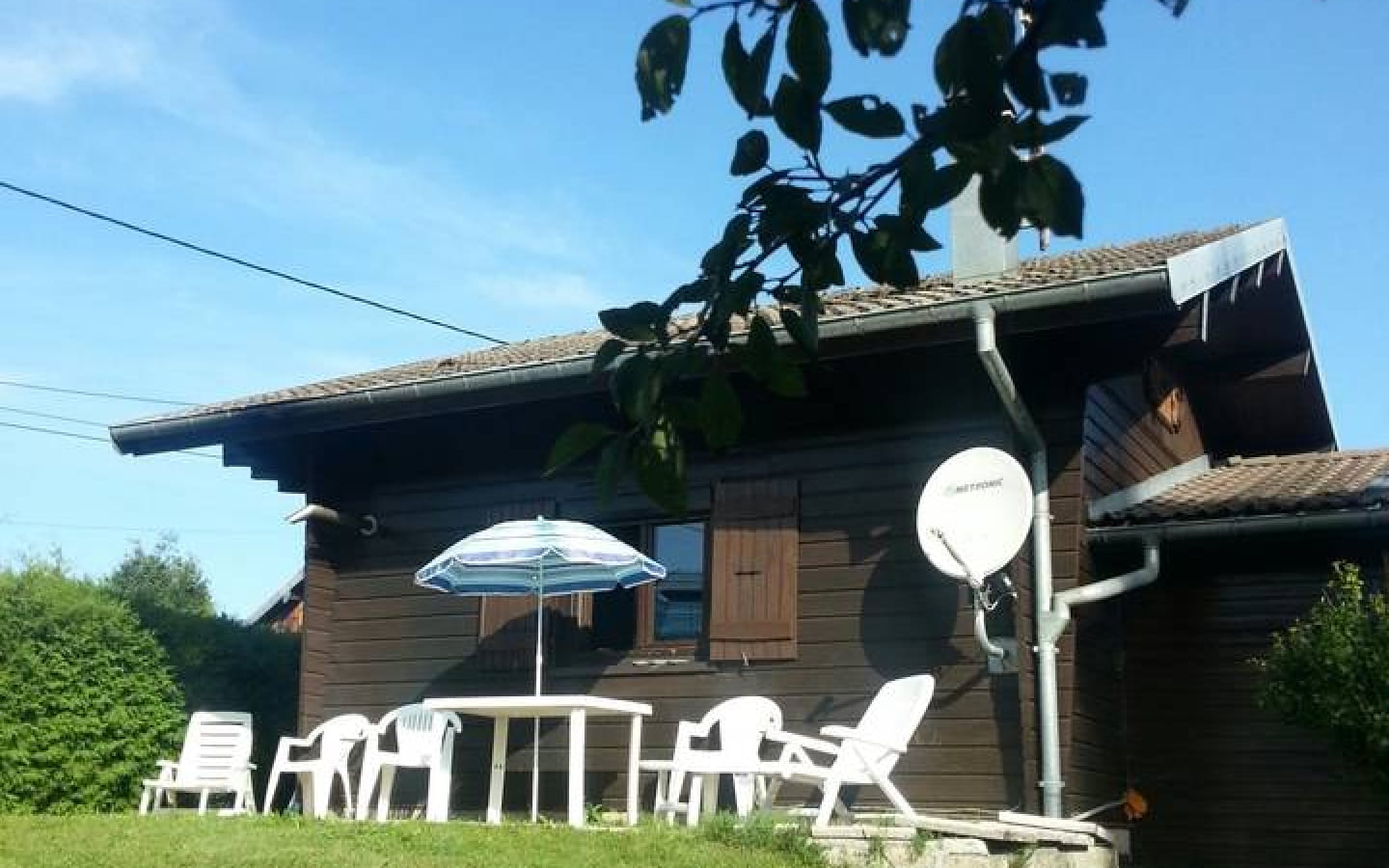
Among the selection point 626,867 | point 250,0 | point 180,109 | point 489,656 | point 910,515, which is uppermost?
point 180,109

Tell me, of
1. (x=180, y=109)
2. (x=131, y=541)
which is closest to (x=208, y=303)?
(x=180, y=109)

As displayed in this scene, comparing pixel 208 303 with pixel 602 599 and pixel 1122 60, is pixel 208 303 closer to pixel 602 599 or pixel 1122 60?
pixel 602 599

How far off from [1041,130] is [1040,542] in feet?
21.3

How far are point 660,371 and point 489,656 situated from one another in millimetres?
7794

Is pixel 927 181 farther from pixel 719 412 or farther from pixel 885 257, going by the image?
pixel 719 412

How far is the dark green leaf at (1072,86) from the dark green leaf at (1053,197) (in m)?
0.09

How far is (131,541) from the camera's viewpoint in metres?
36.0

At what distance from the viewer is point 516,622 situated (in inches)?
389

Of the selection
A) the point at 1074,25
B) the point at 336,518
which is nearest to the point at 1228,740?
the point at 336,518

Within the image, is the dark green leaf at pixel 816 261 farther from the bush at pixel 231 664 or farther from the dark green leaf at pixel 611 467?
the bush at pixel 231 664

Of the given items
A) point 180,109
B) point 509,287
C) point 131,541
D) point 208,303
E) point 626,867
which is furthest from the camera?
point 131,541

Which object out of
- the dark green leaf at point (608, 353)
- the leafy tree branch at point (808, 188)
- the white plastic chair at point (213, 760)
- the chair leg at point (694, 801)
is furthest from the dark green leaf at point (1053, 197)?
the white plastic chair at point (213, 760)

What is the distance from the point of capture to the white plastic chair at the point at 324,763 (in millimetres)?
9211

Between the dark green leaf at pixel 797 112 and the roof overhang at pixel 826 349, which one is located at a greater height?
the roof overhang at pixel 826 349
